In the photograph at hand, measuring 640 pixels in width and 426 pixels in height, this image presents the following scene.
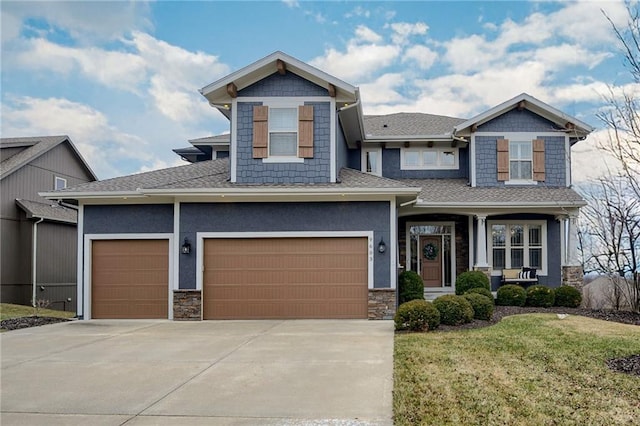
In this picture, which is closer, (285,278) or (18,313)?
(285,278)

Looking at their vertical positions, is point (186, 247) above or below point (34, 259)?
above

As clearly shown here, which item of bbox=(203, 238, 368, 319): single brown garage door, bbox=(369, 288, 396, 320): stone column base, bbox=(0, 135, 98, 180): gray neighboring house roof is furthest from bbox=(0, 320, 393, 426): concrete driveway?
bbox=(0, 135, 98, 180): gray neighboring house roof

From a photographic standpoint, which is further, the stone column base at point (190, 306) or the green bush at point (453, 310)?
the stone column base at point (190, 306)

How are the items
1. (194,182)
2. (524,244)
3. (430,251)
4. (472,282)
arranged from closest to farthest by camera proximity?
(194,182) → (472,282) → (524,244) → (430,251)

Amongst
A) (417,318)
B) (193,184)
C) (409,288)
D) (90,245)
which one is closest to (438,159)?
(409,288)

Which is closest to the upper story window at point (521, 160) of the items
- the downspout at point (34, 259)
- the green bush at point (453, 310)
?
the green bush at point (453, 310)

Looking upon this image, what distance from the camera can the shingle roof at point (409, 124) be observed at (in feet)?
61.7

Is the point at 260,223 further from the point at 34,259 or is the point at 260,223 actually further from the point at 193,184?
the point at 34,259

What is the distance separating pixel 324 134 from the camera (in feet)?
44.8

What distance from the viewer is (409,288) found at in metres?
14.6

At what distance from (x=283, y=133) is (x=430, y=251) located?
22.7ft

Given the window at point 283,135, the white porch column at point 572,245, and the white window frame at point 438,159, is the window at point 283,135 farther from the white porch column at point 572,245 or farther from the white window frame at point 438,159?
the white porch column at point 572,245

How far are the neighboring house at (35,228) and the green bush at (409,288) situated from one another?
43.1 ft

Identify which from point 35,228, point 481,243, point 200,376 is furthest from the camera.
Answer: point 35,228
